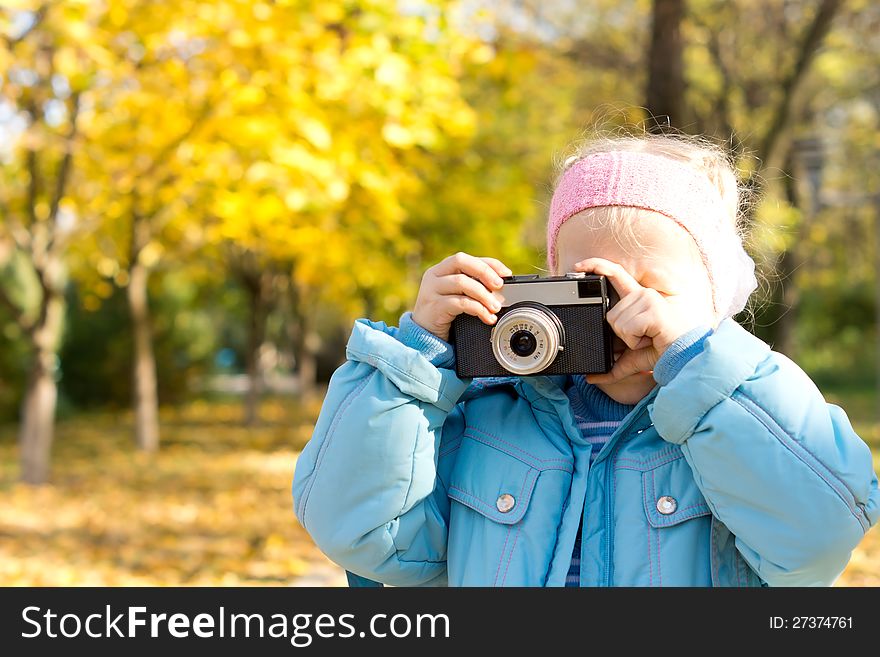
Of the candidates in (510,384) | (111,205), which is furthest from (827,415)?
(111,205)

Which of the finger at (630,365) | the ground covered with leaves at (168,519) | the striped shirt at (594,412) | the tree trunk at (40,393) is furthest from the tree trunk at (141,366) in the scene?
the finger at (630,365)

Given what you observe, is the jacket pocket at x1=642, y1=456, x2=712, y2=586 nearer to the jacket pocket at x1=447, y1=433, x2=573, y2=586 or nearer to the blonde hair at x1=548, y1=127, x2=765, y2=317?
the jacket pocket at x1=447, y1=433, x2=573, y2=586

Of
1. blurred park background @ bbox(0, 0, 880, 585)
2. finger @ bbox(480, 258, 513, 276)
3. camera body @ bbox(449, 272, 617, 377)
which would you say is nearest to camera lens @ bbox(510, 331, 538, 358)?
camera body @ bbox(449, 272, 617, 377)

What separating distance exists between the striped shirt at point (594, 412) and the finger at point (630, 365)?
100 millimetres

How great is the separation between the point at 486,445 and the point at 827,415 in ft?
1.88

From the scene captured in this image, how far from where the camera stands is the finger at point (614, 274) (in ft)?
5.45

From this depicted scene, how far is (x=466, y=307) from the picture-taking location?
1692mm

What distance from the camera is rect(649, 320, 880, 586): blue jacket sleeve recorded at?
152 centimetres

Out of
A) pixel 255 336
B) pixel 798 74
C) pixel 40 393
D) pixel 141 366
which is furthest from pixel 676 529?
pixel 255 336

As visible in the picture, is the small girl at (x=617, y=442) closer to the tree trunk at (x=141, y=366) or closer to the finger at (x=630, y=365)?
the finger at (x=630, y=365)

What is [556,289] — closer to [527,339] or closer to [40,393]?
[527,339]

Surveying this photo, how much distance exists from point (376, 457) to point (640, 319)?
0.49 meters

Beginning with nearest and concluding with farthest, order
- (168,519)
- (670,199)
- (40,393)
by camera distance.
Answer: (670,199)
(168,519)
(40,393)

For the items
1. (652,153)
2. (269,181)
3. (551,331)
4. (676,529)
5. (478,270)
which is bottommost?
(676,529)
